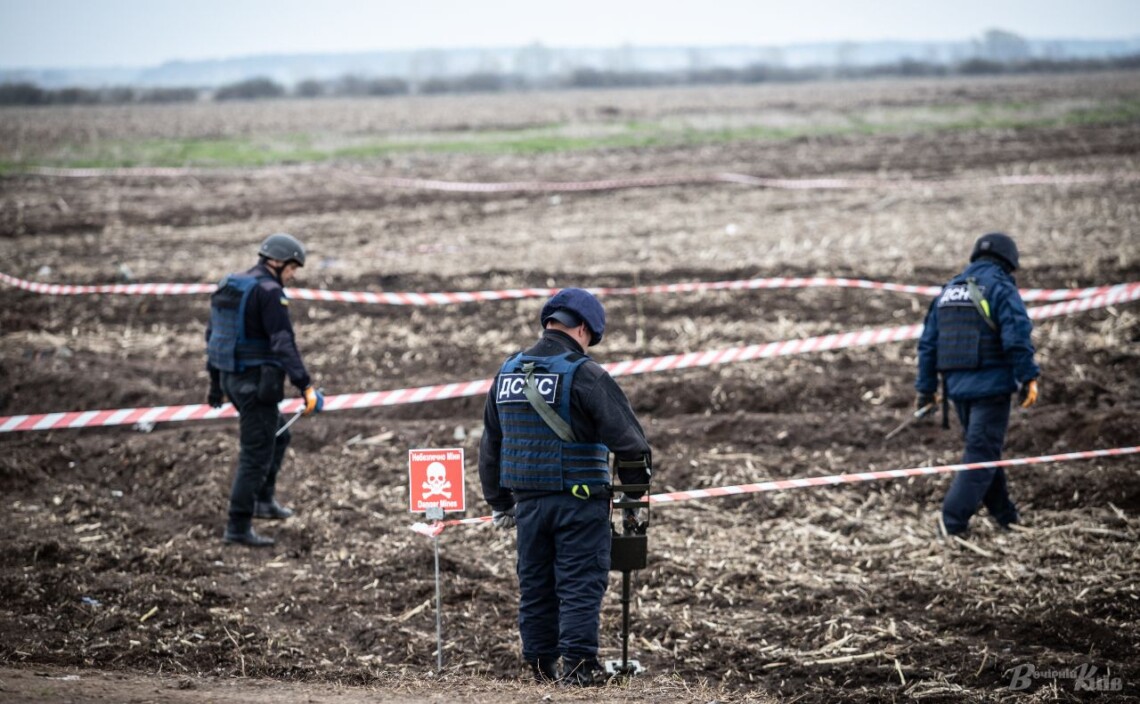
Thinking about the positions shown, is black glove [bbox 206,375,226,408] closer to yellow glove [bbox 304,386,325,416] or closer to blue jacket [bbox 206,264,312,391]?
blue jacket [bbox 206,264,312,391]

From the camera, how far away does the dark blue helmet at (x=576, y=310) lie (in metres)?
5.41

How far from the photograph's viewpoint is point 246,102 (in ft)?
310

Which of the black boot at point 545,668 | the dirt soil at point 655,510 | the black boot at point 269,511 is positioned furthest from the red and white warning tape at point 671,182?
the black boot at point 545,668

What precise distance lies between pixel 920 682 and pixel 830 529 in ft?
6.97

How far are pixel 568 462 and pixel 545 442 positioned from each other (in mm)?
154

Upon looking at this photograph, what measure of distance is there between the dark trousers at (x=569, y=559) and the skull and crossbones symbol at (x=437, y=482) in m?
0.98

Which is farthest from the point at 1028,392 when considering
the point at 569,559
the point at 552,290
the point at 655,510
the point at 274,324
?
the point at 552,290

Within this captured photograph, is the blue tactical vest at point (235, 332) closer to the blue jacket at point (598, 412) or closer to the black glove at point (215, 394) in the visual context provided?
the black glove at point (215, 394)

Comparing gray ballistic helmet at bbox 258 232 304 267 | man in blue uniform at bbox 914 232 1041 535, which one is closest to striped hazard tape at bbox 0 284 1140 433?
gray ballistic helmet at bbox 258 232 304 267

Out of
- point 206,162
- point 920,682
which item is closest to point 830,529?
point 920,682

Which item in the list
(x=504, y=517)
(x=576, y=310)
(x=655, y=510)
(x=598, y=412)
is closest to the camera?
(x=598, y=412)

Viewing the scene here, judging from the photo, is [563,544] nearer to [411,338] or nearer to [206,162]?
[411,338]

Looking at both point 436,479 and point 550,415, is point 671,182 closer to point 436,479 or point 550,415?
point 436,479

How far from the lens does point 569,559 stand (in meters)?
5.37
